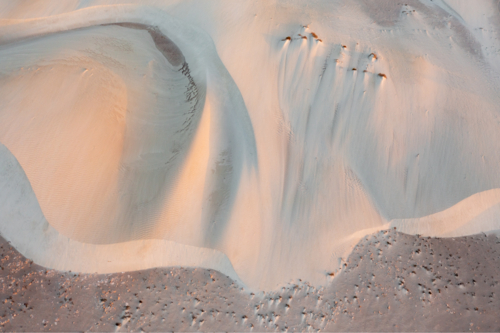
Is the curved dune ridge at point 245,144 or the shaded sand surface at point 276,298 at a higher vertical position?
the curved dune ridge at point 245,144

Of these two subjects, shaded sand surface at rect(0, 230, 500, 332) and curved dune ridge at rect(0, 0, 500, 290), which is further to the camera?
curved dune ridge at rect(0, 0, 500, 290)

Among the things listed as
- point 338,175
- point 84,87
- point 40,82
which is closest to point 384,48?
point 338,175

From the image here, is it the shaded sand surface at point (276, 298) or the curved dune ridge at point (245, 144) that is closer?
the shaded sand surface at point (276, 298)

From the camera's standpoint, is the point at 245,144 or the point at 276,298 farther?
the point at 245,144

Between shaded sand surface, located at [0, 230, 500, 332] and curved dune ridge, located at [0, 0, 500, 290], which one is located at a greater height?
curved dune ridge, located at [0, 0, 500, 290]

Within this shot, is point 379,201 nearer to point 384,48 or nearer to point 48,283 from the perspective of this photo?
point 384,48
